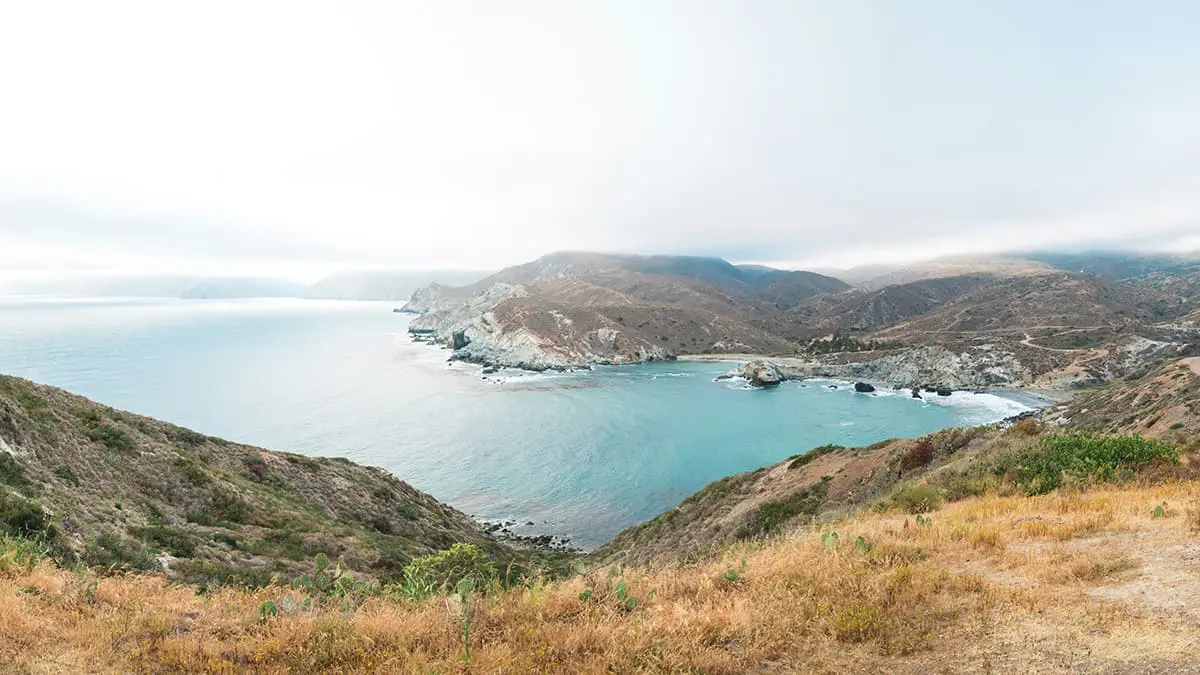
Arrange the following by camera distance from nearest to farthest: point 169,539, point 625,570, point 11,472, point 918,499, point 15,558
A: point 15,558, point 625,570, point 918,499, point 11,472, point 169,539

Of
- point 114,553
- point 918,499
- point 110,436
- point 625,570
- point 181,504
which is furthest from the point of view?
point 110,436

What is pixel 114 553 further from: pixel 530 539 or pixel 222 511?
pixel 530 539

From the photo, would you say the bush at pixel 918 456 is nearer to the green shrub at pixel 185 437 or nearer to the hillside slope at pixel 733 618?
the hillside slope at pixel 733 618

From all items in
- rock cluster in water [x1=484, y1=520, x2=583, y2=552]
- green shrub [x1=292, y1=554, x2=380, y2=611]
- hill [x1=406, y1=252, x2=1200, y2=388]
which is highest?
green shrub [x1=292, y1=554, x2=380, y2=611]

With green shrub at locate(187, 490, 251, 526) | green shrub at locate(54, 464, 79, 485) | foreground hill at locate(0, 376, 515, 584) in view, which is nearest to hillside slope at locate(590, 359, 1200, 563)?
foreground hill at locate(0, 376, 515, 584)

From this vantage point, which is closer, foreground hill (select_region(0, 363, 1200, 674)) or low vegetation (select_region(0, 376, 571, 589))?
foreground hill (select_region(0, 363, 1200, 674))

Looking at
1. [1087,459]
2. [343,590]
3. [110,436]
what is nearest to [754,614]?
[343,590]

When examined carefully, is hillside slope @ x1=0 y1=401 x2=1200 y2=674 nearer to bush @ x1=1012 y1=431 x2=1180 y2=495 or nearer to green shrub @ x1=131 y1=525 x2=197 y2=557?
bush @ x1=1012 y1=431 x2=1180 y2=495
